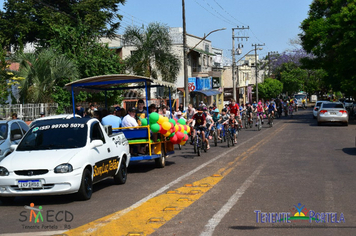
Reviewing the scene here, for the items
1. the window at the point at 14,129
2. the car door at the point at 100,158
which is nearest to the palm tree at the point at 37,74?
the window at the point at 14,129

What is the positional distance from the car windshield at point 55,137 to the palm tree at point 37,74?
686 inches

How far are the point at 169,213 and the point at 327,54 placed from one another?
4076 cm

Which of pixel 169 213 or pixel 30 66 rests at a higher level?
pixel 30 66

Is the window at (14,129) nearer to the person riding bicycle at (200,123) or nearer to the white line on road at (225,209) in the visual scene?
the person riding bicycle at (200,123)

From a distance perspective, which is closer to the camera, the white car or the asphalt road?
the asphalt road

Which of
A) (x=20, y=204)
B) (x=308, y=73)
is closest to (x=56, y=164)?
(x=20, y=204)

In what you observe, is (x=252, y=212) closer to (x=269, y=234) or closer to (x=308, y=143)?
(x=269, y=234)

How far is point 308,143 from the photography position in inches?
864

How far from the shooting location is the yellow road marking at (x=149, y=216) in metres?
7.37

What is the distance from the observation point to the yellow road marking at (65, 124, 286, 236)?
7367 mm

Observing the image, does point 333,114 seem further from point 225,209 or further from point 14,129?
point 225,209

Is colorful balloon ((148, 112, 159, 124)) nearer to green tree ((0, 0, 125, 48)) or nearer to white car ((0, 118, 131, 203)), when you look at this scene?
white car ((0, 118, 131, 203))

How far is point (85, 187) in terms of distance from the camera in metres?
10.0

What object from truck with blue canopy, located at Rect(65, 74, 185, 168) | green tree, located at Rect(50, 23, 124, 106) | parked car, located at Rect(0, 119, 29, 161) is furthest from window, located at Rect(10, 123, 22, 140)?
green tree, located at Rect(50, 23, 124, 106)
